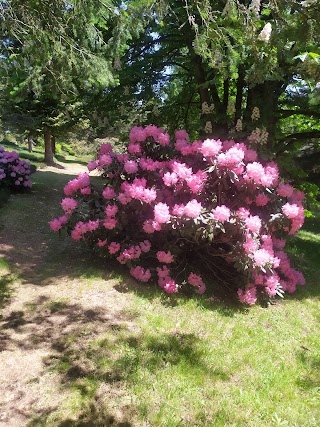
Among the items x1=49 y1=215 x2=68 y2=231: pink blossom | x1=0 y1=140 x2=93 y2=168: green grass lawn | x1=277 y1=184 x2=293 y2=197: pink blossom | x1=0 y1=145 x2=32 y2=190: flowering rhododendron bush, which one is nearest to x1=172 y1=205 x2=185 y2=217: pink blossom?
x1=277 y1=184 x2=293 y2=197: pink blossom

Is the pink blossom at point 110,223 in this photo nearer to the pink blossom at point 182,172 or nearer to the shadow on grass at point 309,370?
the pink blossom at point 182,172

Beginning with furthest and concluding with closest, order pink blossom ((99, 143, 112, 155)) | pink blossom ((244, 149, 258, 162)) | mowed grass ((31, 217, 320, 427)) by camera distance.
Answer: pink blossom ((99, 143, 112, 155)), pink blossom ((244, 149, 258, 162)), mowed grass ((31, 217, 320, 427))

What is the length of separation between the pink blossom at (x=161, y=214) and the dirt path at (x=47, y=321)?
3.52 feet

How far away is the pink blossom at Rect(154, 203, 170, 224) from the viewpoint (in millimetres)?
4551

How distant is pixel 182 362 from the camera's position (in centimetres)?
350

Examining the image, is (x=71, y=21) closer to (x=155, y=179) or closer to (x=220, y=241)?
(x=155, y=179)

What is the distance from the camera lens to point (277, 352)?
3.94 m

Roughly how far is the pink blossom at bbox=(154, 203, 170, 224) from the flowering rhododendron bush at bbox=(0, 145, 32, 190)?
7452mm

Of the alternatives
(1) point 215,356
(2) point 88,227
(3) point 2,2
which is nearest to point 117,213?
(2) point 88,227

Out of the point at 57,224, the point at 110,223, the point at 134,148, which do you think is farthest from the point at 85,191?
the point at 134,148

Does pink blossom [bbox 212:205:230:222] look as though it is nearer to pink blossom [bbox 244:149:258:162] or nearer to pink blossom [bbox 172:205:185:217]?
pink blossom [bbox 172:205:185:217]

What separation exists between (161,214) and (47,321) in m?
1.82

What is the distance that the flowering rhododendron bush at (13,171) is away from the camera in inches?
422

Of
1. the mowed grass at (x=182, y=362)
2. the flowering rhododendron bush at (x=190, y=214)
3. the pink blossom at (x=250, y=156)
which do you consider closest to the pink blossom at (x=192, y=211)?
the flowering rhododendron bush at (x=190, y=214)
